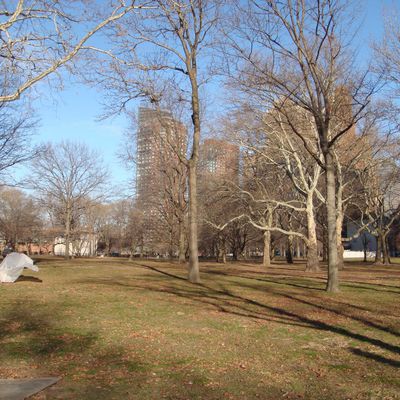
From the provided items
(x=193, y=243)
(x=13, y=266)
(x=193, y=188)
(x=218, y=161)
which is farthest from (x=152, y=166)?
(x=13, y=266)

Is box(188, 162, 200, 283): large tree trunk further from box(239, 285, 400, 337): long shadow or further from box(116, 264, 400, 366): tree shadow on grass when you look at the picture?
box(239, 285, 400, 337): long shadow

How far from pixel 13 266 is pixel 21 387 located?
10702mm

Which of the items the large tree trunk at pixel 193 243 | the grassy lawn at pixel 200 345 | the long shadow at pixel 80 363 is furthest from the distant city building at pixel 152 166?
the long shadow at pixel 80 363

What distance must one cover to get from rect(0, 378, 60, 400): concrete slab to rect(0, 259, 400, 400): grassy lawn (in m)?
0.14

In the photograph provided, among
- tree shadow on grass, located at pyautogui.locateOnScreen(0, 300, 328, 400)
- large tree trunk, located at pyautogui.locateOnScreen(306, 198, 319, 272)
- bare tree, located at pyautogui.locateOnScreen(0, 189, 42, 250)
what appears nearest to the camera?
tree shadow on grass, located at pyautogui.locateOnScreen(0, 300, 328, 400)

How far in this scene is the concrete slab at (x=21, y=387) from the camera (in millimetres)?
4434

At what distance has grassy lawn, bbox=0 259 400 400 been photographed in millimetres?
4938

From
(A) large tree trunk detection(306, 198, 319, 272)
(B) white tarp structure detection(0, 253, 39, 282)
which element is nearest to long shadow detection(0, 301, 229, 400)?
(B) white tarp structure detection(0, 253, 39, 282)

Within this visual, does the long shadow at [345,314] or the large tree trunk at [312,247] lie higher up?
the large tree trunk at [312,247]

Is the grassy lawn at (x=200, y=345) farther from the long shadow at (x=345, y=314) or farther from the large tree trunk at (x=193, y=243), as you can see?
the large tree trunk at (x=193, y=243)

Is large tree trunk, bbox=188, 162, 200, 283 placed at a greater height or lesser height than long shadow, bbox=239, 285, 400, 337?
greater

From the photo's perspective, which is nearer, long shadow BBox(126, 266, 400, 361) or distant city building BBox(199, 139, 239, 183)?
long shadow BBox(126, 266, 400, 361)

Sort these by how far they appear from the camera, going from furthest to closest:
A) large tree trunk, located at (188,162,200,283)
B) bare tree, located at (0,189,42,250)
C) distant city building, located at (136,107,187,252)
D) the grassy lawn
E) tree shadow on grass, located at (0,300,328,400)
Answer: bare tree, located at (0,189,42,250) < distant city building, located at (136,107,187,252) < large tree trunk, located at (188,162,200,283) < the grassy lawn < tree shadow on grass, located at (0,300,328,400)

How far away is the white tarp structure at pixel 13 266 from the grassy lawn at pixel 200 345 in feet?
6.74
